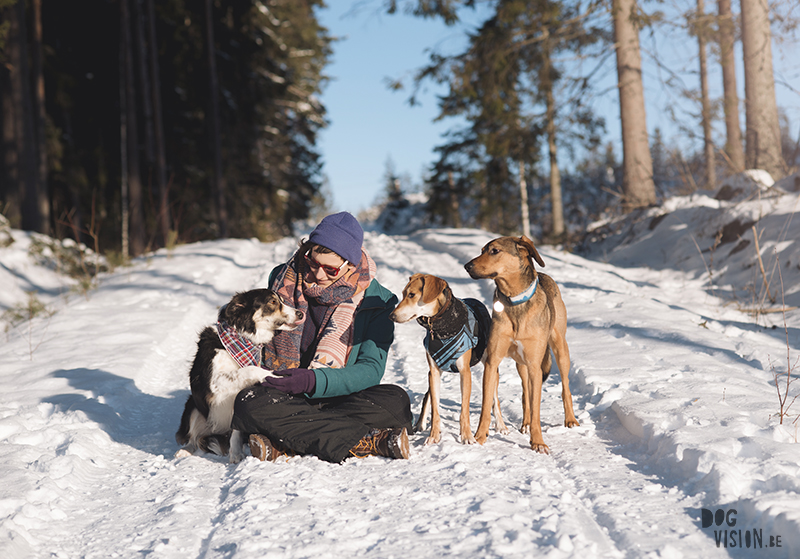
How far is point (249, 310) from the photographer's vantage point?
13.1 feet

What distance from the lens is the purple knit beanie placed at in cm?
376

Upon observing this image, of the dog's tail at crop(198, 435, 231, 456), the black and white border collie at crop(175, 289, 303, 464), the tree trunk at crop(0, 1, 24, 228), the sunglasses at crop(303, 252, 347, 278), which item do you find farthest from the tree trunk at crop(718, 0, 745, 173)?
the tree trunk at crop(0, 1, 24, 228)

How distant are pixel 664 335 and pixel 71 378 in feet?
20.9

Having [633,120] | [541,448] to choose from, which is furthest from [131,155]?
[541,448]

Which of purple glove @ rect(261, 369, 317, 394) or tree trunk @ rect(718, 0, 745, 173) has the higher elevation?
tree trunk @ rect(718, 0, 745, 173)

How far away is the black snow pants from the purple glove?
2.0 inches

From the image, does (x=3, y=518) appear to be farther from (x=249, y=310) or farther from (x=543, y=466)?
(x=543, y=466)

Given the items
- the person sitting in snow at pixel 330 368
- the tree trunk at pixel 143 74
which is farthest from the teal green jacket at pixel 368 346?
the tree trunk at pixel 143 74

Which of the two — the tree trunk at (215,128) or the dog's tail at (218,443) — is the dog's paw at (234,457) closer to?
the dog's tail at (218,443)

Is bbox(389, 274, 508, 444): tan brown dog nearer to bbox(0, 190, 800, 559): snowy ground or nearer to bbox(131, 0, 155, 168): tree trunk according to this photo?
bbox(0, 190, 800, 559): snowy ground

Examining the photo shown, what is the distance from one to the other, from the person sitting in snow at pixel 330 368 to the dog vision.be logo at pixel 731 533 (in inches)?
70.7

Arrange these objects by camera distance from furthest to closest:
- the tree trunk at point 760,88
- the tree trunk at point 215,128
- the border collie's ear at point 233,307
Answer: the tree trunk at point 215,128 < the tree trunk at point 760,88 < the border collie's ear at point 233,307

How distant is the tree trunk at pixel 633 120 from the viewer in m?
13.6

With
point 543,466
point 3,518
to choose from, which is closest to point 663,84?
point 543,466
